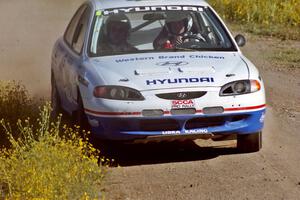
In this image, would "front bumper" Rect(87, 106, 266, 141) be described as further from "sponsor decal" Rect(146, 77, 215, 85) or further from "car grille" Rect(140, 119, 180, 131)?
"sponsor decal" Rect(146, 77, 215, 85)

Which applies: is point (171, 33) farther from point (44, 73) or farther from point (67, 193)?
point (44, 73)

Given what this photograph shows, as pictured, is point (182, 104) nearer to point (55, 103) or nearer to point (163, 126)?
point (163, 126)

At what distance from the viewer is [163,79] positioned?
872cm

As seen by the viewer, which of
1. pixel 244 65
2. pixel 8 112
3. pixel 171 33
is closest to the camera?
pixel 244 65

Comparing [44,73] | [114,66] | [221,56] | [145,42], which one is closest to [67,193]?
[114,66]

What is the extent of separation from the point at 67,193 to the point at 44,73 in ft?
31.7

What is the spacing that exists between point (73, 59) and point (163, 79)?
1562mm

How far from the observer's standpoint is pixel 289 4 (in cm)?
2142

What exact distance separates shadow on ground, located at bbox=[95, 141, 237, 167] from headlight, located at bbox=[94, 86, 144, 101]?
571mm

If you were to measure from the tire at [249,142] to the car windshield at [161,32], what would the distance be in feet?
3.53

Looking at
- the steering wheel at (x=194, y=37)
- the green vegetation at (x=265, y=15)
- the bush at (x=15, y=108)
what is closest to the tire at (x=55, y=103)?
the bush at (x=15, y=108)

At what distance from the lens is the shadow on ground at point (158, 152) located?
30.0ft

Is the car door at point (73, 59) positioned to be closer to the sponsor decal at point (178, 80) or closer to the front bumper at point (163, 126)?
the front bumper at point (163, 126)

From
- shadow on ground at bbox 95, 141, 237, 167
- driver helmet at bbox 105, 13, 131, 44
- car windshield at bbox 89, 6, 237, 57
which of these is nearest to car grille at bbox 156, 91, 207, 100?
shadow on ground at bbox 95, 141, 237, 167
